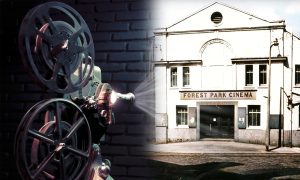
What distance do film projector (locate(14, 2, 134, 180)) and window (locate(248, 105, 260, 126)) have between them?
2.73 ft

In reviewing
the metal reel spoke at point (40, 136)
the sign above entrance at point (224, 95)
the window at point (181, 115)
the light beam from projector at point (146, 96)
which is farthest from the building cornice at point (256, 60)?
the metal reel spoke at point (40, 136)

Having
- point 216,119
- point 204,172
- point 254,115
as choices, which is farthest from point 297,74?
point 204,172

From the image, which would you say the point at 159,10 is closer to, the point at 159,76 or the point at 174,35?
the point at 174,35

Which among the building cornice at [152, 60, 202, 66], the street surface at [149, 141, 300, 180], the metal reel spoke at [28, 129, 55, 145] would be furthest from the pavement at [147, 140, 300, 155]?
the metal reel spoke at [28, 129, 55, 145]

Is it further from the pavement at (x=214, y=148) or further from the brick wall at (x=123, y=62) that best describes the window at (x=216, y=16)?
the pavement at (x=214, y=148)

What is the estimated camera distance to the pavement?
6.63 feet

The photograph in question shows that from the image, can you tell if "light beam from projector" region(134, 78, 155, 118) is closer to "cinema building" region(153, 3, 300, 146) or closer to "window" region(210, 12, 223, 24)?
"cinema building" region(153, 3, 300, 146)

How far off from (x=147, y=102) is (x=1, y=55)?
105 cm

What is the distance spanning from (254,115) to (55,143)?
123cm

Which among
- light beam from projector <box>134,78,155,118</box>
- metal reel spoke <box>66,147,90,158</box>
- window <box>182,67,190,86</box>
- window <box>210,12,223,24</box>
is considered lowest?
metal reel spoke <box>66,147,90,158</box>

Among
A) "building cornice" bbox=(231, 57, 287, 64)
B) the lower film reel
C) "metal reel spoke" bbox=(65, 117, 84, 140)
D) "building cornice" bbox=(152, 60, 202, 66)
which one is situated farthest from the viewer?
"building cornice" bbox=(152, 60, 202, 66)

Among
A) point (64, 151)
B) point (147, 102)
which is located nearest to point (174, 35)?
point (147, 102)

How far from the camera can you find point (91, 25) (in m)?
2.13

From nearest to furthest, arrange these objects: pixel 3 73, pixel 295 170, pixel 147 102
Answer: pixel 295 170
pixel 147 102
pixel 3 73
